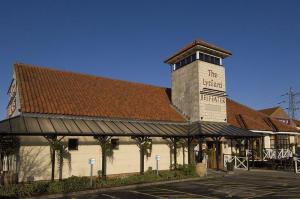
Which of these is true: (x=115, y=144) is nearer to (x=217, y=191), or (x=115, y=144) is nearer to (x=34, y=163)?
(x=34, y=163)

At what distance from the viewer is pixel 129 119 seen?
24062mm

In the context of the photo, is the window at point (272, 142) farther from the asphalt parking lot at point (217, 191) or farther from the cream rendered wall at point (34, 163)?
the cream rendered wall at point (34, 163)

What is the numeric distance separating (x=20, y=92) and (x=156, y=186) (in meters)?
11.7

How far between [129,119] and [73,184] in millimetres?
8639

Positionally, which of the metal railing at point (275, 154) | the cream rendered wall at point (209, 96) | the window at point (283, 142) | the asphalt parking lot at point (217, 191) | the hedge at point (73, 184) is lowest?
the asphalt parking lot at point (217, 191)

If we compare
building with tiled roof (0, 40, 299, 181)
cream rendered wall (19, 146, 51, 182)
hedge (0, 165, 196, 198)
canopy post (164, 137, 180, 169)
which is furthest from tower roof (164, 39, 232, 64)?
cream rendered wall (19, 146, 51, 182)

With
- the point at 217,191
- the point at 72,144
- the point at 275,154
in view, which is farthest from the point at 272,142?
the point at 72,144

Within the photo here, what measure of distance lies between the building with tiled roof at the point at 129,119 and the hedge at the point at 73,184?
1373 mm

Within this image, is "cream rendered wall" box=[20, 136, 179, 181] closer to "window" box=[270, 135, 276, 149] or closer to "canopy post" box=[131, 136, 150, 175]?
"canopy post" box=[131, 136, 150, 175]

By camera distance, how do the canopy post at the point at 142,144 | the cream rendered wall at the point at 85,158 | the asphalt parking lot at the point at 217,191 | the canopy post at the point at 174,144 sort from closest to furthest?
the asphalt parking lot at the point at 217,191 < the cream rendered wall at the point at 85,158 < the canopy post at the point at 142,144 < the canopy post at the point at 174,144

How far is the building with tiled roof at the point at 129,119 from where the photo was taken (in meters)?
19.4

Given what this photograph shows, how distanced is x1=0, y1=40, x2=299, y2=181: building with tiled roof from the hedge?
1373 mm

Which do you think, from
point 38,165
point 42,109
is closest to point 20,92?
point 42,109

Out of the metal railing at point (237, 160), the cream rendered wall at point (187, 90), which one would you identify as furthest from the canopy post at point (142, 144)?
the metal railing at point (237, 160)
